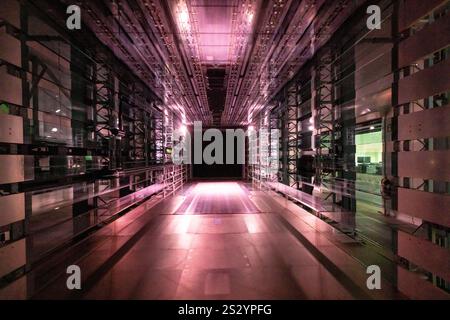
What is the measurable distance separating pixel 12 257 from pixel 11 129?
1118 mm

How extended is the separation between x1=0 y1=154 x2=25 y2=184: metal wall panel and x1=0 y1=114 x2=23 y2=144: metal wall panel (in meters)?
0.15

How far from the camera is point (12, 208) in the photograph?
7.90ft

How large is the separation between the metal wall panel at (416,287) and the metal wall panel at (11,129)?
365cm

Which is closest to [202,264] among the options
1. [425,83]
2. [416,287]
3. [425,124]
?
[416,287]

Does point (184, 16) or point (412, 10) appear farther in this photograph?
point (184, 16)

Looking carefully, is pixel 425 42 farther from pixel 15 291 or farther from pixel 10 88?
pixel 15 291

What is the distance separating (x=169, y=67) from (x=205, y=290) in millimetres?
4162

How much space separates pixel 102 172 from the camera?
457 centimetres

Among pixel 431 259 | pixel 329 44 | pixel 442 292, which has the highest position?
pixel 329 44

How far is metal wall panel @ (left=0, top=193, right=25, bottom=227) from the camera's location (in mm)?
2311

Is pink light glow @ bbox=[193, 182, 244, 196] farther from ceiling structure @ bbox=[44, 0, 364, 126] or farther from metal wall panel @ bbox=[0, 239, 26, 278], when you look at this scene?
metal wall panel @ bbox=[0, 239, 26, 278]

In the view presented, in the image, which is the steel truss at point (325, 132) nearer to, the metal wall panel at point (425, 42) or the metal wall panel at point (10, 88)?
the metal wall panel at point (425, 42)
